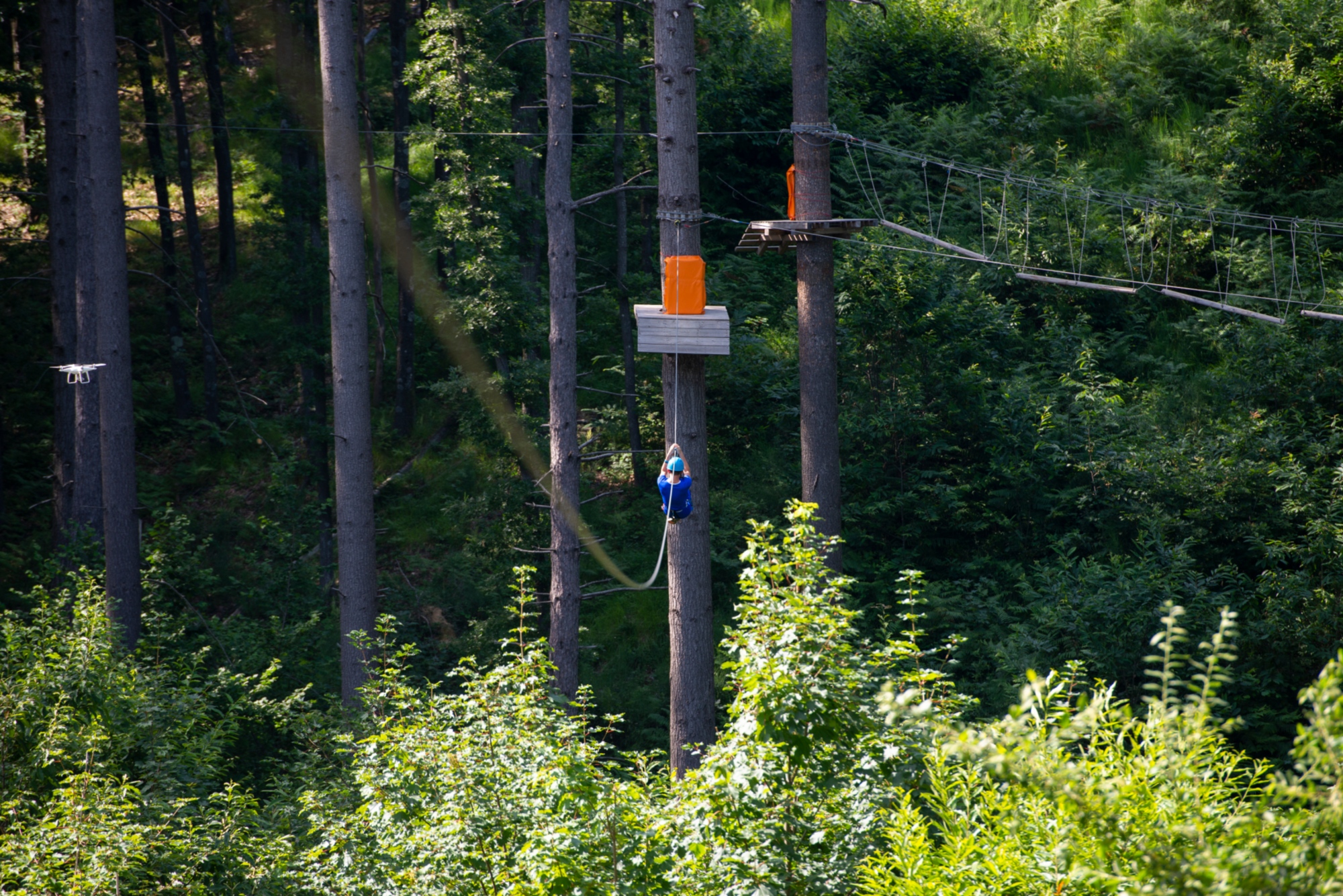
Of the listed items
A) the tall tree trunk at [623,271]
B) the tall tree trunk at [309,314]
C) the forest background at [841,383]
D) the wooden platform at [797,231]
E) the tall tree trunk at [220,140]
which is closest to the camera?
the wooden platform at [797,231]

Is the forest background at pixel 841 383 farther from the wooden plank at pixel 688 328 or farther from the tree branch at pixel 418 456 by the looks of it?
the wooden plank at pixel 688 328

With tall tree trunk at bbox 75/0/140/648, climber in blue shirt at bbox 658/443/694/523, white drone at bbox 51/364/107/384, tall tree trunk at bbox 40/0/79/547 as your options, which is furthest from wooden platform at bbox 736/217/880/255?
tall tree trunk at bbox 40/0/79/547

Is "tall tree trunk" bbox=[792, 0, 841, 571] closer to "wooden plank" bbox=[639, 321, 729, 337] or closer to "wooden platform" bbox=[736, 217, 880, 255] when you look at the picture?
"wooden platform" bbox=[736, 217, 880, 255]

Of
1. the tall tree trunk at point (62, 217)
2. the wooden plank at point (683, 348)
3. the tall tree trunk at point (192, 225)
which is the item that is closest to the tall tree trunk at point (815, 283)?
the wooden plank at point (683, 348)

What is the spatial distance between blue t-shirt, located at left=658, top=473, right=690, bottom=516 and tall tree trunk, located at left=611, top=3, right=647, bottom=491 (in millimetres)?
7701

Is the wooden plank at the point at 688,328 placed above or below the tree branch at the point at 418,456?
above

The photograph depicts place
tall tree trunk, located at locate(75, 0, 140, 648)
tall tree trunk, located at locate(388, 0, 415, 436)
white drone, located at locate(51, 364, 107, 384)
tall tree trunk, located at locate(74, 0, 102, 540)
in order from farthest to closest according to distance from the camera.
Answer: tall tree trunk, located at locate(388, 0, 415, 436), tall tree trunk, located at locate(74, 0, 102, 540), tall tree trunk, located at locate(75, 0, 140, 648), white drone, located at locate(51, 364, 107, 384)

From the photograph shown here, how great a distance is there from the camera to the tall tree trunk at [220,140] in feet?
58.9

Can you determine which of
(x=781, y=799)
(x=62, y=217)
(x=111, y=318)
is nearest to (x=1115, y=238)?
(x=781, y=799)

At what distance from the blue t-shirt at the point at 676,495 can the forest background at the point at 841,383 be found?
111 cm

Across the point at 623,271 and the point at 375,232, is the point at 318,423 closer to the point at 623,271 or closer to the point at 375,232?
the point at 375,232

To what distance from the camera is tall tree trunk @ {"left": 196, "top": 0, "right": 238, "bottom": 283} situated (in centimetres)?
1794

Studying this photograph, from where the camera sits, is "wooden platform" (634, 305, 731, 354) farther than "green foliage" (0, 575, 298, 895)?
Yes

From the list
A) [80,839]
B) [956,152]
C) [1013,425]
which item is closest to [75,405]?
[80,839]
